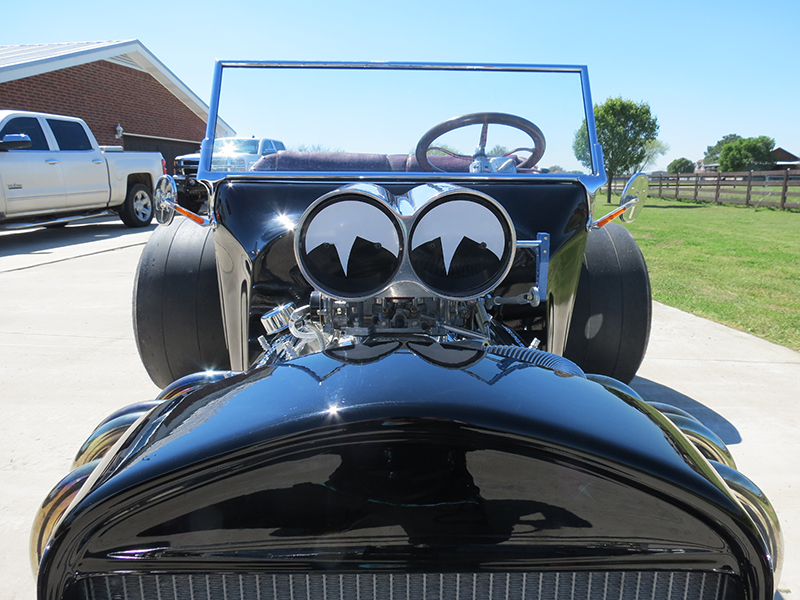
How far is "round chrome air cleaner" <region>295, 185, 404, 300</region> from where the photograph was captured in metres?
1.48

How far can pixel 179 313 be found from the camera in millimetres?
2805

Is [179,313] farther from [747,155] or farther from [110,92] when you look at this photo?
[747,155]

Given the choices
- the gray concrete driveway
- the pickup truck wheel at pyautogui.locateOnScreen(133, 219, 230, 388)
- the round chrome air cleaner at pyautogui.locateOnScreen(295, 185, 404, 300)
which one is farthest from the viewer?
the pickup truck wheel at pyautogui.locateOnScreen(133, 219, 230, 388)

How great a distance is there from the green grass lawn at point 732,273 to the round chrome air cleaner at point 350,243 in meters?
3.91

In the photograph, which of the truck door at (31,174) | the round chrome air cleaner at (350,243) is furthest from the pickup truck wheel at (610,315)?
the truck door at (31,174)

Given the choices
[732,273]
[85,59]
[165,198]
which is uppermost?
[85,59]

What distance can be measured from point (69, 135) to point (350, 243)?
1019 cm

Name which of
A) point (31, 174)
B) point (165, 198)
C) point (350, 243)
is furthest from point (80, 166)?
point (350, 243)

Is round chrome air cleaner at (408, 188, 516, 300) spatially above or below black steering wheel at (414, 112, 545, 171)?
below

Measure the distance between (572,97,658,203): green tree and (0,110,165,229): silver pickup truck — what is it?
77.4ft

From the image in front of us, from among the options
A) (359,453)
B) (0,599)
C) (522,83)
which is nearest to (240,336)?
(0,599)

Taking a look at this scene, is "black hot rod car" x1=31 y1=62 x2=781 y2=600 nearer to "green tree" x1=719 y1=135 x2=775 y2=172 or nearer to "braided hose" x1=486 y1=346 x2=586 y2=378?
"braided hose" x1=486 y1=346 x2=586 y2=378

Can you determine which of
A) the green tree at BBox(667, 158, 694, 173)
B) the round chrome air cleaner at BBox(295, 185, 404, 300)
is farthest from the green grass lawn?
the green tree at BBox(667, 158, 694, 173)

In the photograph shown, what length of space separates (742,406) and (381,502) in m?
2.86
